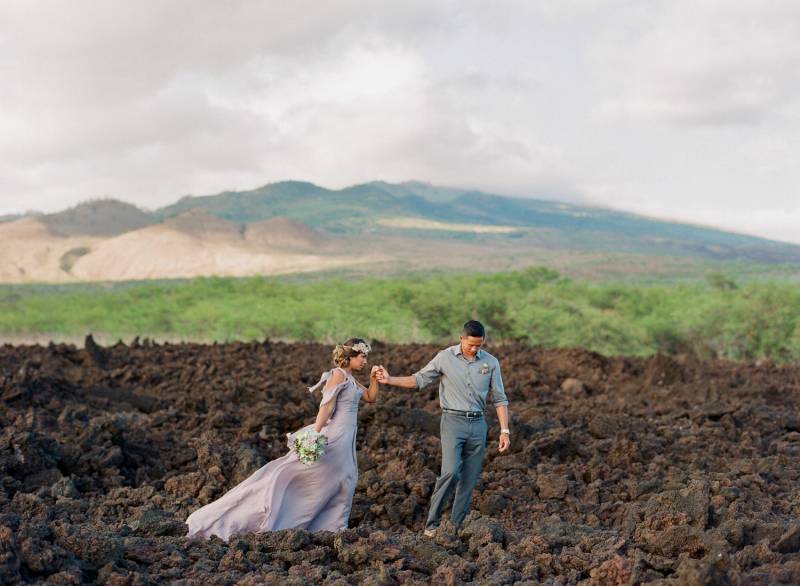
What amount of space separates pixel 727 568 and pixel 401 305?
3796cm

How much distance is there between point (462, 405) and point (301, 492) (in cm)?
139

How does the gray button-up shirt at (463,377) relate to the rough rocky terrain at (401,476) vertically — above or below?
above

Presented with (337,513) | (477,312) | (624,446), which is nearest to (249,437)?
(337,513)

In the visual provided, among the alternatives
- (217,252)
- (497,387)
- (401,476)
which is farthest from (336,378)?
(217,252)

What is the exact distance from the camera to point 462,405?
7.19 m

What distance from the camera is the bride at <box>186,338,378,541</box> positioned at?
270 inches

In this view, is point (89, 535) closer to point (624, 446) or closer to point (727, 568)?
point (727, 568)

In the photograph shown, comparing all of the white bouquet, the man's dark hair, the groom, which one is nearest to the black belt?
the groom

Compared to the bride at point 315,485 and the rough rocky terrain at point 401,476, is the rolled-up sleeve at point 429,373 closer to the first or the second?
the bride at point 315,485

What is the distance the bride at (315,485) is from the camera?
22.5ft

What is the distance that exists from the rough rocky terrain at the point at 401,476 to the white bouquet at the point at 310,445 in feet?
1.94

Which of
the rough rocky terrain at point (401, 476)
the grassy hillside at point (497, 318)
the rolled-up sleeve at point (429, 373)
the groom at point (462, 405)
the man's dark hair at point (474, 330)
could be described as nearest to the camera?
the rough rocky terrain at point (401, 476)

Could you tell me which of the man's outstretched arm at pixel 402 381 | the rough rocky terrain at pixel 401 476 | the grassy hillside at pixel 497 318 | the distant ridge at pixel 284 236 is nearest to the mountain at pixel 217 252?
the distant ridge at pixel 284 236

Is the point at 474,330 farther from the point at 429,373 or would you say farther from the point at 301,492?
the point at 301,492
